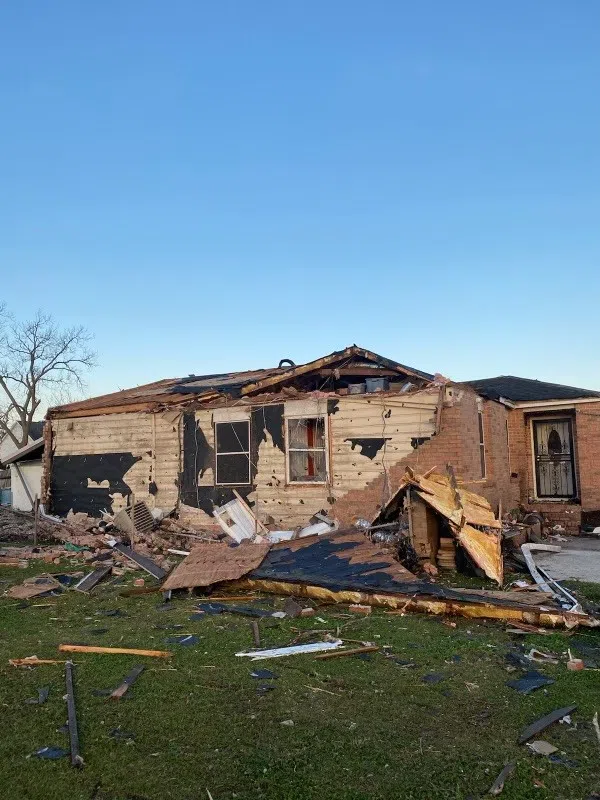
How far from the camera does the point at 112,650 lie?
615cm

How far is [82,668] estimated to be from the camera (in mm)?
5688

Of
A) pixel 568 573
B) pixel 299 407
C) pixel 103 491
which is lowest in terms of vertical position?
pixel 568 573

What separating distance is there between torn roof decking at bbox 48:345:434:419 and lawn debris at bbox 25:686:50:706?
9539 millimetres

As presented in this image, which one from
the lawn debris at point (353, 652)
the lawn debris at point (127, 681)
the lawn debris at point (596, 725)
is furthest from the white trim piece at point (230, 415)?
the lawn debris at point (596, 725)

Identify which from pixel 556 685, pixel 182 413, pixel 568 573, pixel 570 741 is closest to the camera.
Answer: pixel 570 741

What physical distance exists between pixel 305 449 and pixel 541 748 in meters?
9.90

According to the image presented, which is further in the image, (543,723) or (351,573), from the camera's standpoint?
(351,573)

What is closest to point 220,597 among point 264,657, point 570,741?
point 264,657

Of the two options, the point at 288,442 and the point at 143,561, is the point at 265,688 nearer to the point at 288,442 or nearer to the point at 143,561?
the point at 143,561

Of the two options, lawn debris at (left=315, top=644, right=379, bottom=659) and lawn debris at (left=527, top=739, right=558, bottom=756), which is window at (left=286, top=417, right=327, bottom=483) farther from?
lawn debris at (left=527, top=739, right=558, bottom=756)

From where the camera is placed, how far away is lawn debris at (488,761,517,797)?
3.44 metres

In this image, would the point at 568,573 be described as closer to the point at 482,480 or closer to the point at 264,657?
the point at 482,480

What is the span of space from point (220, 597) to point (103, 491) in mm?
8748

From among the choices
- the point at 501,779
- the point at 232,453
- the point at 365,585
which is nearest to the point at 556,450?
the point at 232,453
